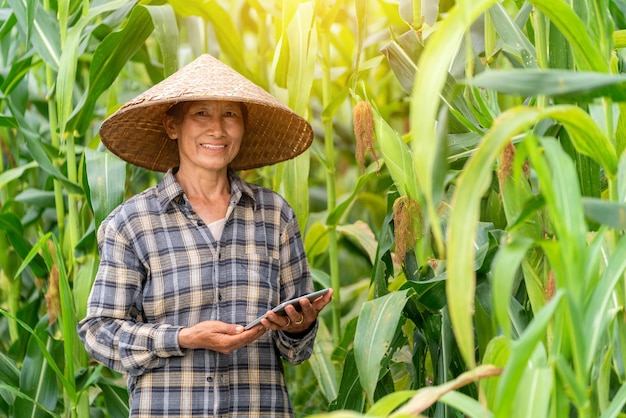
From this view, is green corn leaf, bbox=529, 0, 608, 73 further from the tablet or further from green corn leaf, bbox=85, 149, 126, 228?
green corn leaf, bbox=85, 149, 126, 228

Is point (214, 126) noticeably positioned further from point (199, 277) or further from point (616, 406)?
point (616, 406)

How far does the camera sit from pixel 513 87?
109 cm

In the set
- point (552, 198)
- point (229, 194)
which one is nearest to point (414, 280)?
point (229, 194)

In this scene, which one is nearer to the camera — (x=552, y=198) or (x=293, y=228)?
(x=552, y=198)

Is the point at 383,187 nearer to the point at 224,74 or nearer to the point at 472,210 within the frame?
the point at 224,74

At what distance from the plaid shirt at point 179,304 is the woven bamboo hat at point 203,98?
0.17m

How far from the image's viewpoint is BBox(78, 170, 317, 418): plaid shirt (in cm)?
175

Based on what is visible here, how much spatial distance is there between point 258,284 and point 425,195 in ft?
2.70

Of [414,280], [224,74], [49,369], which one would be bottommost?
[49,369]

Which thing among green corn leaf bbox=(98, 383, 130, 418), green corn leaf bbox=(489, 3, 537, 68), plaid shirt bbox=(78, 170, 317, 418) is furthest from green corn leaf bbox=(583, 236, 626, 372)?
green corn leaf bbox=(98, 383, 130, 418)

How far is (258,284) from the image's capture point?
1824 mm

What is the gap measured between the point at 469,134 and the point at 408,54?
20 cm

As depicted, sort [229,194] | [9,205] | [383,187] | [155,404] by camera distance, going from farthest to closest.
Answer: [383,187] < [9,205] < [229,194] < [155,404]

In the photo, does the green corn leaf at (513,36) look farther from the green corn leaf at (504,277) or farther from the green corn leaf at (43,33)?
the green corn leaf at (43,33)
